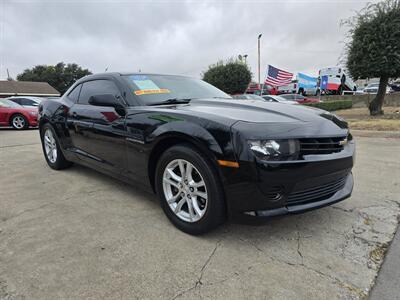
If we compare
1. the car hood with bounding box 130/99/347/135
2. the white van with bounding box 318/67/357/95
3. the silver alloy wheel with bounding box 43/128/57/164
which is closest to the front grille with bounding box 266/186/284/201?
the car hood with bounding box 130/99/347/135

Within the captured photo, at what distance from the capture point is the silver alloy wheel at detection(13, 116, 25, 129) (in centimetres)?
1113

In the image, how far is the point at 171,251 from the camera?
2109mm

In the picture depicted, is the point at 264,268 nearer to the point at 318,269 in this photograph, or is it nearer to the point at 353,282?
the point at 318,269

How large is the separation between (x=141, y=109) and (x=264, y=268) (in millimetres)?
1741

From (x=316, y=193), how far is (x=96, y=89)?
2.78m

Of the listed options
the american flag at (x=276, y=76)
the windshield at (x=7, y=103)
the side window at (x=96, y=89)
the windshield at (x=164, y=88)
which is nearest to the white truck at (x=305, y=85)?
the american flag at (x=276, y=76)

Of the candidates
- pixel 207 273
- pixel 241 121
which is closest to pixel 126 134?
pixel 241 121

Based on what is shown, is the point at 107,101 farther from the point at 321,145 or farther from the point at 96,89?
the point at 321,145

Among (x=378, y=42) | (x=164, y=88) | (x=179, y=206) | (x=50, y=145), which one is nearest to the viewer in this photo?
(x=179, y=206)

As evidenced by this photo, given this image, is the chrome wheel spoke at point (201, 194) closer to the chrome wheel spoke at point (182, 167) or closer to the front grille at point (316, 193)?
the chrome wheel spoke at point (182, 167)

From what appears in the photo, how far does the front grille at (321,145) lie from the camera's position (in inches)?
79.3

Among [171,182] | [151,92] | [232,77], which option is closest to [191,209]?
→ [171,182]

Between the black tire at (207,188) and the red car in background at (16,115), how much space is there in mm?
11145

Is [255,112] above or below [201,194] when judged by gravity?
above
